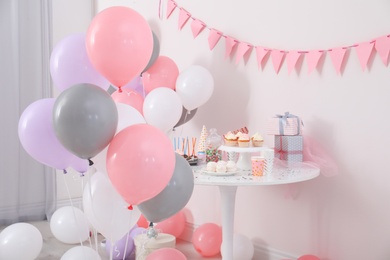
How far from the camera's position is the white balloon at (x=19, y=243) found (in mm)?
2584

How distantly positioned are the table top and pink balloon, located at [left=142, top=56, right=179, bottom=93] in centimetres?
76

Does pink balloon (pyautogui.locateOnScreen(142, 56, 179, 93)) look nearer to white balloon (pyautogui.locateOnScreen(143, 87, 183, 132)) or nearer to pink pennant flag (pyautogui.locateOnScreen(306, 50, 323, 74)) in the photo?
white balloon (pyautogui.locateOnScreen(143, 87, 183, 132))

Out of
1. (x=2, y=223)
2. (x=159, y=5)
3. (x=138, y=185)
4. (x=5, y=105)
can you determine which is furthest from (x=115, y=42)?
(x=2, y=223)

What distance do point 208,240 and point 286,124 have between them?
984mm

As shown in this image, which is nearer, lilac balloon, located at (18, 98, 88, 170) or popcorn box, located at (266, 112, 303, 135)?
lilac balloon, located at (18, 98, 88, 170)

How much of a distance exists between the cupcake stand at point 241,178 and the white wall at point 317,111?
292mm

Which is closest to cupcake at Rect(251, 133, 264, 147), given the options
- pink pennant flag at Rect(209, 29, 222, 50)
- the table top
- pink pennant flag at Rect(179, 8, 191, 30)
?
the table top

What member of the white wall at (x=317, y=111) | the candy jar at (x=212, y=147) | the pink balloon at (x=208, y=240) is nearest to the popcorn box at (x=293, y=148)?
the white wall at (x=317, y=111)

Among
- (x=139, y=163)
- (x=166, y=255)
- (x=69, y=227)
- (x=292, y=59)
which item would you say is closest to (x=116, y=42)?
(x=139, y=163)

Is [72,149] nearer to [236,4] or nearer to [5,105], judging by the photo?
[236,4]

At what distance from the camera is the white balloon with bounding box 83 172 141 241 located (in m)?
1.75

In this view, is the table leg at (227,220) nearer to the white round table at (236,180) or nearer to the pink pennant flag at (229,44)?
the white round table at (236,180)

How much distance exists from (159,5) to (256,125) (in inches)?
55.9

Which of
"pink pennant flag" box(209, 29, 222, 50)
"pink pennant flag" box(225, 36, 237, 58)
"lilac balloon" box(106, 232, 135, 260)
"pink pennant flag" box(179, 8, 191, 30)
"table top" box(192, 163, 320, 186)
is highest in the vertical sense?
"pink pennant flag" box(179, 8, 191, 30)
